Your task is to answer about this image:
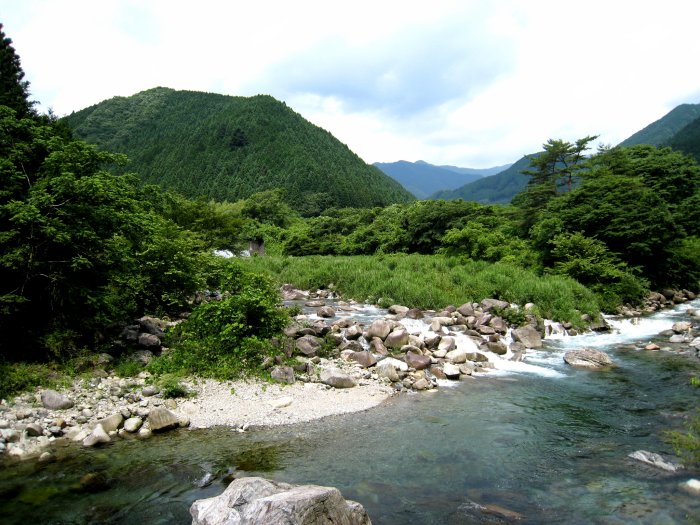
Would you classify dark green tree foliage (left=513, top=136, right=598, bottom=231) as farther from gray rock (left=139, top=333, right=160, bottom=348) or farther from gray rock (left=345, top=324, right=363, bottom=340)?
gray rock (left=139, top=333, right=160, bottom=348)

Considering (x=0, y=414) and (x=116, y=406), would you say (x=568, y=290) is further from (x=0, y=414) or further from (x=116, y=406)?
(x=0, y=414)

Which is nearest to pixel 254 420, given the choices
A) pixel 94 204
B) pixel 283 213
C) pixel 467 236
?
pixel 94 204

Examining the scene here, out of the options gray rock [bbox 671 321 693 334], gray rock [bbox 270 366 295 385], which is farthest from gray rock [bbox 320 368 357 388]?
gray rock [bbox 671 321 693 334]

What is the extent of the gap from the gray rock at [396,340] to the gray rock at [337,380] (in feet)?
10.7

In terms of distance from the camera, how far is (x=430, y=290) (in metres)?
22.0

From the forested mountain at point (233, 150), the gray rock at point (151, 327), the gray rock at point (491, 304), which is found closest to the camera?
the gray rock at point (151, 327)

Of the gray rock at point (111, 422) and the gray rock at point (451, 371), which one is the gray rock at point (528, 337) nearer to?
the gray rock at point (451, 371)

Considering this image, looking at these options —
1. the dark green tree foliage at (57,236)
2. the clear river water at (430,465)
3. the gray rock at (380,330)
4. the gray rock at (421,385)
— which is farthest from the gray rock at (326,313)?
the dark green tree foliage at (57,236)

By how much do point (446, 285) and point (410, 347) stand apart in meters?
9.88

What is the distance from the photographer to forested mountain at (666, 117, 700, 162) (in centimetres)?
8631

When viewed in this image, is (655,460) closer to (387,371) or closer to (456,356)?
(387,371)

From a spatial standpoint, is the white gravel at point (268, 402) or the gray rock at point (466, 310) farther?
the gray rock at point (466, 310)

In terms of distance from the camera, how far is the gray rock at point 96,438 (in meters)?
8.12

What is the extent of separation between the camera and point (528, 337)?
16.2 m
